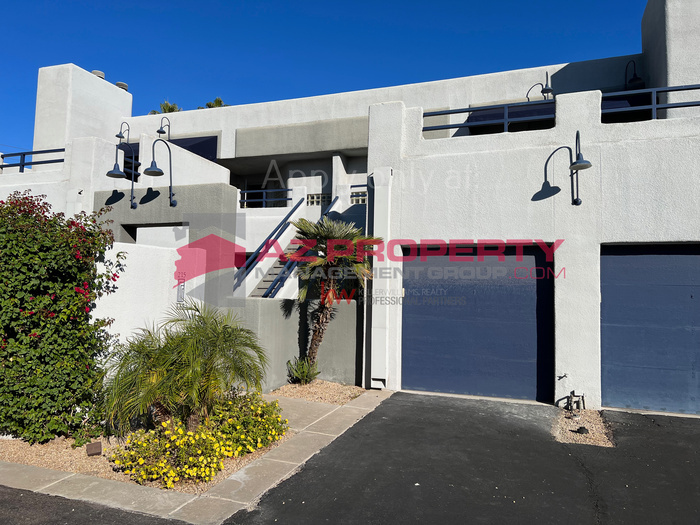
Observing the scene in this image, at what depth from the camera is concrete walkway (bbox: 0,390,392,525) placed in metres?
4.25

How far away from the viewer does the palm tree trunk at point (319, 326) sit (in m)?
9.06

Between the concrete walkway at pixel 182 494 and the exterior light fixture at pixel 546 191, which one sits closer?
the concrete walkway at pixel 182 494

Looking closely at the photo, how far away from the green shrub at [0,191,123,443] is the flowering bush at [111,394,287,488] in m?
0.98

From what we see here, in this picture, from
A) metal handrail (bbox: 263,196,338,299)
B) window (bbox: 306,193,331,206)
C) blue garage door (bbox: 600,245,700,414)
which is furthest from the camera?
window (bbox: 306,193,331,206)

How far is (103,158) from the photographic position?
12.5 metres

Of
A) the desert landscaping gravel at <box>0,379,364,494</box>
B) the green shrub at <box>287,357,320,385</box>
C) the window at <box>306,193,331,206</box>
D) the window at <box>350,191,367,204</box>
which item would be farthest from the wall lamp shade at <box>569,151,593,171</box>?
the window at <box>306,193,331,206</box>

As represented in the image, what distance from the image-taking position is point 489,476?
5.14 metres

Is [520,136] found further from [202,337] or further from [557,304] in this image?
[202,337]

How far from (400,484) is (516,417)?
3.24 meters

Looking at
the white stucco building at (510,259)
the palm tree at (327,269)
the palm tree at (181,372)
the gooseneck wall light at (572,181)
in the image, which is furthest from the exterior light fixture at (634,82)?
the palm tree at (181,372)

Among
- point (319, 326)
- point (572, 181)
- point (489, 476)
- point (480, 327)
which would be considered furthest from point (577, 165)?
point (319, 326)

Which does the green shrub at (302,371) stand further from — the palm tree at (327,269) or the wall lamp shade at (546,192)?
the wall lamp shade at (546,192)

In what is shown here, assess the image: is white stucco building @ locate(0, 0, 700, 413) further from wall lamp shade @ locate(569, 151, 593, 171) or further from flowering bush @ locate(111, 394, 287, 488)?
flowering bush @ locate(111, 394, 287, 488)

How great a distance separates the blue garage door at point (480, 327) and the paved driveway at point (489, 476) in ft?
4.22
